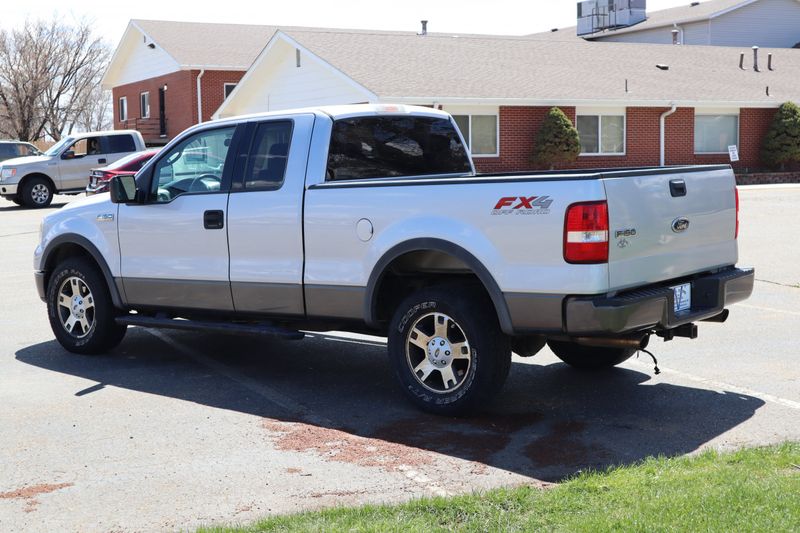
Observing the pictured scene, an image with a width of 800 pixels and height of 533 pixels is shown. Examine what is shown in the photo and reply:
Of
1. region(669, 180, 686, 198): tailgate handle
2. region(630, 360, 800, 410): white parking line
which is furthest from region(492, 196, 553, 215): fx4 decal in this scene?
region(630, 360, 800, 410): white parking line

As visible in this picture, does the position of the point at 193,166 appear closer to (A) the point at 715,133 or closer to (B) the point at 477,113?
(B) the point at 477,113

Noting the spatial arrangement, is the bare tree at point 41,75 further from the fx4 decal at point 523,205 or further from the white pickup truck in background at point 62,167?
the fx4 decal at point 523,205

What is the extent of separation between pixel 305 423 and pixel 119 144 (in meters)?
24.0

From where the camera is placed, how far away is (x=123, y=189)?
8.24 meters

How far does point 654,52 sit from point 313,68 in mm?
14795

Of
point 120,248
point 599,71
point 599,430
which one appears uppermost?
point 599,71

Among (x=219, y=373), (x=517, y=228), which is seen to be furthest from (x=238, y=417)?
(x=517, y=228)

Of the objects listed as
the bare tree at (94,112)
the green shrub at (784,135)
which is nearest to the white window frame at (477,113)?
the green shrub at (784,135)

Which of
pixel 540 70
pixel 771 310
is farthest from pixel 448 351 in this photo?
pixel 540 70

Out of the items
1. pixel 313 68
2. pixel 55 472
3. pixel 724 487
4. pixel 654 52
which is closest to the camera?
pixel 724 487

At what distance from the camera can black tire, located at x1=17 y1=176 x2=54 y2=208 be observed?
92.8ft

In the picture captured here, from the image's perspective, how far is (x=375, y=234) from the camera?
699 cm

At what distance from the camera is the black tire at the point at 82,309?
8.76m

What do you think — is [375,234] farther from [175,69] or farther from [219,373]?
[175,69]
